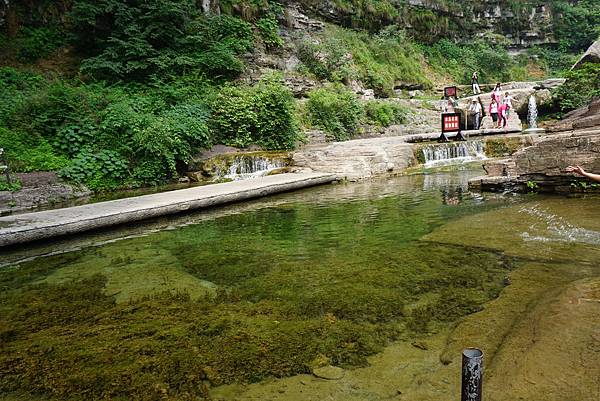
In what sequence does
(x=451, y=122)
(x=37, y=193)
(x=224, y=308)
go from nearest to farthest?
(x=224, y=308) < (x=37, y=193) < (x=451, y=122)

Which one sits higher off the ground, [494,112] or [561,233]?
[494,112]

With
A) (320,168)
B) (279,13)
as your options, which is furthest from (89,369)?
(279,13)

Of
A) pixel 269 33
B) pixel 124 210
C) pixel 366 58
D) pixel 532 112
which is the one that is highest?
pixel 269 33

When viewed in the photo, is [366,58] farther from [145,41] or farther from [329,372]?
[329,372]

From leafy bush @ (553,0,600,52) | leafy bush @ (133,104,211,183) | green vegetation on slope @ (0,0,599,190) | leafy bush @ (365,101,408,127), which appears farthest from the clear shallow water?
leafy bush @ (553,0,600,52)

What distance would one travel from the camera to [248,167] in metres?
12.4

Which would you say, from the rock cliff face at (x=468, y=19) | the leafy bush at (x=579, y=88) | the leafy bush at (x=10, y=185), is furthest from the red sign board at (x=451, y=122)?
the rock cliff face at (x=468, y=19)

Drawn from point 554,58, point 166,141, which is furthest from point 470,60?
point 166,141

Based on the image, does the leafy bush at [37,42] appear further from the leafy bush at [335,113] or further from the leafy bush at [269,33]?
the leafy bush at [335,113]

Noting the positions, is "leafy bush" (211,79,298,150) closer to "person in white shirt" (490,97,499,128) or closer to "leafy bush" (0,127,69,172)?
"leafy bush" (0,127,69,172)

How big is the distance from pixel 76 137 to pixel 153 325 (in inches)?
387

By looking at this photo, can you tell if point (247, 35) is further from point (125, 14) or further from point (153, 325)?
point (153, 325)

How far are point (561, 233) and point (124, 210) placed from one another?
6.79 metres

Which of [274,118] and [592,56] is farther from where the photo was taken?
[592,56]
